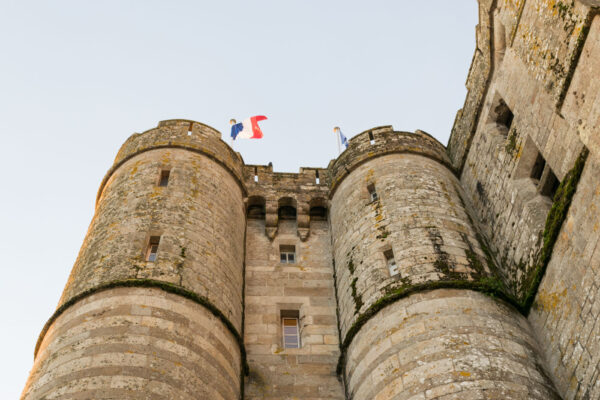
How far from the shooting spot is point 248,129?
2066 cm

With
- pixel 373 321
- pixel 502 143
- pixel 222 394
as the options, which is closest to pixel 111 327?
pixel 222 394

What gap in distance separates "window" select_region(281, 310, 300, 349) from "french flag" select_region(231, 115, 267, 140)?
7399 millimetres

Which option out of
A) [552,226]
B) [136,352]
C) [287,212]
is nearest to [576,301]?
[552,226]

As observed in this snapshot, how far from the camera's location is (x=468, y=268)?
12828 mm

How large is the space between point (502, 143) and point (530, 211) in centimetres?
249

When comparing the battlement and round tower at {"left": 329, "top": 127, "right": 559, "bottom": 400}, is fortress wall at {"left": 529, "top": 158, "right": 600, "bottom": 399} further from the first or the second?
the battlement

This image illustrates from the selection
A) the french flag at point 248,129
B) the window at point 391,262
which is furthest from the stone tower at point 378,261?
the french flag at point 248,129

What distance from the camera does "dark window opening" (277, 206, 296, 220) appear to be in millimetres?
17984

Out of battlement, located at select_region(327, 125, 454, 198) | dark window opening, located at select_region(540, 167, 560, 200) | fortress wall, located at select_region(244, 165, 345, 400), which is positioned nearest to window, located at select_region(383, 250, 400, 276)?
fortress wall, located at select_region(244, 165, 345, 400)

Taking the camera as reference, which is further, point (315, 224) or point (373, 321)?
point (315, 224)

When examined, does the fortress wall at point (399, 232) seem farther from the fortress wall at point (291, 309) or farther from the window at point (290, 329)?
the window at point (290, 329)

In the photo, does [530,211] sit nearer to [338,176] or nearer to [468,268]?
[468,268]

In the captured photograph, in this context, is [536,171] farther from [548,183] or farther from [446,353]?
[446,353]

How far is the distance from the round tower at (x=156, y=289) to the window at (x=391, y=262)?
11.1ft
